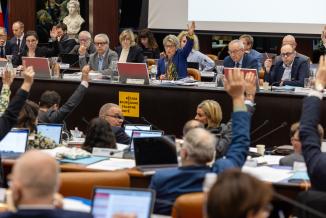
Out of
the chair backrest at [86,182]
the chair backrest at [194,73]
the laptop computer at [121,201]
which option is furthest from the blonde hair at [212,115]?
the chair backrest at [194,73]

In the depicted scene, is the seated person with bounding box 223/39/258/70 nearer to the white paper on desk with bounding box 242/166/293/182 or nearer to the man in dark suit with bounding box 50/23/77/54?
the white paper on desk with bounding box 242/166/293/182

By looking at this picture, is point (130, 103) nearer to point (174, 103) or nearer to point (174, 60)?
point (174, 103)

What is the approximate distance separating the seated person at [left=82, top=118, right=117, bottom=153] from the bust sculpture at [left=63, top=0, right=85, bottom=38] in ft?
32.5

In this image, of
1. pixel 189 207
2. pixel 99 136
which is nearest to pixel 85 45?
pixel 99 136

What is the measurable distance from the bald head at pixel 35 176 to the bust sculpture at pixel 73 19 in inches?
518

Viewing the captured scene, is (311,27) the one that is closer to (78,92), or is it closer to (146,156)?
(78,92)

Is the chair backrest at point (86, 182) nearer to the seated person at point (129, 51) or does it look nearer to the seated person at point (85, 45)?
the seated person at point (129, 51)

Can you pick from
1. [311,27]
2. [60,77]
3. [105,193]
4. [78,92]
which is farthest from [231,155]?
[311,27]

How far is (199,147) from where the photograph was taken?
427 centimetres

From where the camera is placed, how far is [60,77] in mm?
10695

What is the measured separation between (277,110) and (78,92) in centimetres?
236

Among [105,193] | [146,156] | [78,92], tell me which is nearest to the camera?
[105,193]

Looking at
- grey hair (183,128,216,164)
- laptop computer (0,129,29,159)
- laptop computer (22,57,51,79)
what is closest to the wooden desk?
laptop computer (22,57,51,79)

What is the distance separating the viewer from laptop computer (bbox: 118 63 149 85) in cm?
991
